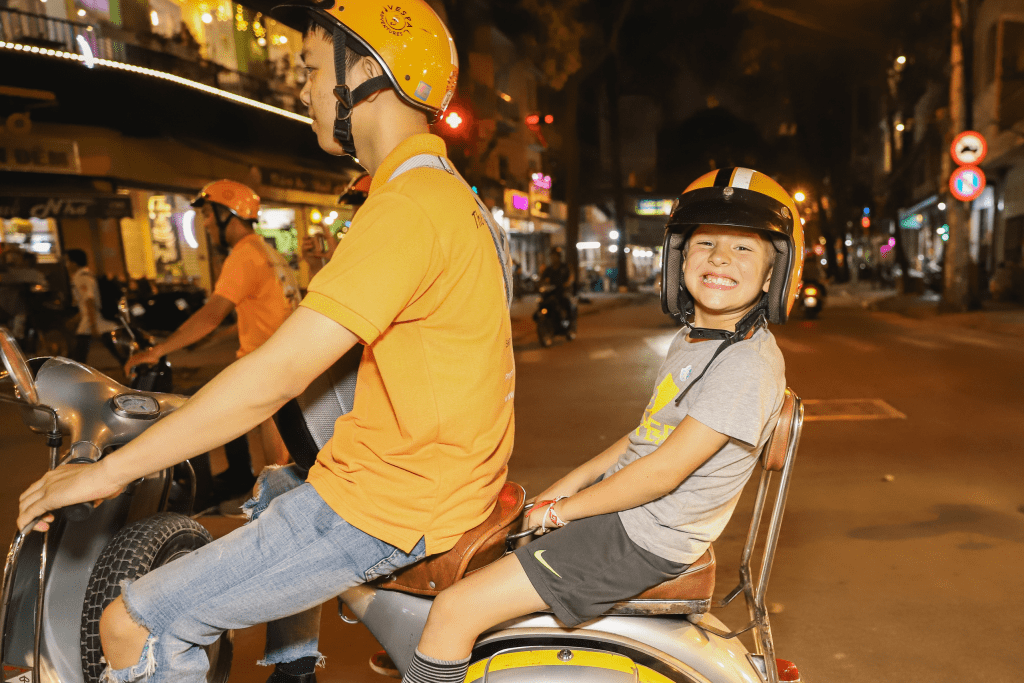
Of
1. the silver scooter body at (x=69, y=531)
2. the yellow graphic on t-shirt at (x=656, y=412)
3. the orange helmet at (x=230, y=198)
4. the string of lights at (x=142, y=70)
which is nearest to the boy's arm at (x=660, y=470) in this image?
Result: the yellow graphic on t-shirt at (x=656, y=412)

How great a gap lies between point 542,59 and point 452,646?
18.0 m

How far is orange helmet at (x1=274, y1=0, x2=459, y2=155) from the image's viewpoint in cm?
150

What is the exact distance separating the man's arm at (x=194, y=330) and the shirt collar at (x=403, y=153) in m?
2.64

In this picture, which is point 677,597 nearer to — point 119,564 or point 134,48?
point 119,564

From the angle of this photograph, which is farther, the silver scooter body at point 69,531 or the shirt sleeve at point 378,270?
the silver scooter body at point 69,531

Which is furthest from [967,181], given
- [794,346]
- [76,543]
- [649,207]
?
[649,207]

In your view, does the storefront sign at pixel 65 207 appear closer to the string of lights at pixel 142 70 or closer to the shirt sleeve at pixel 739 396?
the string of lights at pixel 142 70

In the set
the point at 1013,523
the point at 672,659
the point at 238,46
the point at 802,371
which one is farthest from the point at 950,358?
the point at 238,46

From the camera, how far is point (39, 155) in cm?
1470

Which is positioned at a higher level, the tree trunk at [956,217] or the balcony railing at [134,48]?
the balcony railing at [134,48]

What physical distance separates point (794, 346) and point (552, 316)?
173 inches

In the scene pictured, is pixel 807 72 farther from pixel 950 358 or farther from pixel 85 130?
pixel 85 130

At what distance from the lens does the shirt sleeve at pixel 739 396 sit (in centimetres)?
167

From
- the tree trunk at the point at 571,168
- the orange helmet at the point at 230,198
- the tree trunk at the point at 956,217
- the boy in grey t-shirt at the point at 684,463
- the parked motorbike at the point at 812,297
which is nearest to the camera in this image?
the boy in grey t-shirt at the point at 684,463
